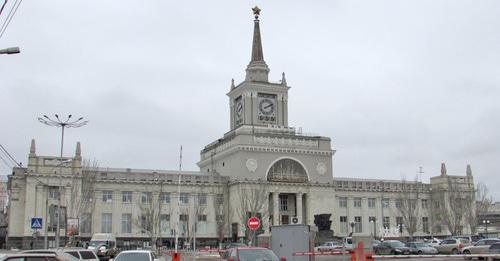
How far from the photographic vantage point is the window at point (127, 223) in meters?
87.3

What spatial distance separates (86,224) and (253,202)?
2341 centimetres

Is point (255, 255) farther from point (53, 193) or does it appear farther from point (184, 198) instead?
point (184, 198)

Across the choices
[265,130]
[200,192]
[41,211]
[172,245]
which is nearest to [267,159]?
[265,130]

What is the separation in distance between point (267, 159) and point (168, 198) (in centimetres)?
1606

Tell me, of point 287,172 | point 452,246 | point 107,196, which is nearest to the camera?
point 452,246

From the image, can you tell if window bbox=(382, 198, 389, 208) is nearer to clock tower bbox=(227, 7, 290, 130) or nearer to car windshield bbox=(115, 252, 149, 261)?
clock tower bbox=(227, 7, 290, 130)

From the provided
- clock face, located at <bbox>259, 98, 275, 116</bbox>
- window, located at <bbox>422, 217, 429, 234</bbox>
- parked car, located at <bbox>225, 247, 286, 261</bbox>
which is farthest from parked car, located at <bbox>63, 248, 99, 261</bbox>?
window, located at <bbox>422, 217, 429, 234</bbox>

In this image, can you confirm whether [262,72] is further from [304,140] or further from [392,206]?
[392,206]

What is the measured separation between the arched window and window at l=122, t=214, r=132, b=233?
2156 cm

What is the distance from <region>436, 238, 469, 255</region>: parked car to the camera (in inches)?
2136

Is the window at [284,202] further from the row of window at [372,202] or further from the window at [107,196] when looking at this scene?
the window at [107,196]

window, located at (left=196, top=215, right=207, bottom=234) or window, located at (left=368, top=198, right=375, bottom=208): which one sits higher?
window, located at (left=368, top=198, right=375, bottom=208)

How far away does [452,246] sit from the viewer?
5503cm

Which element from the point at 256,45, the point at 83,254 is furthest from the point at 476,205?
the point at 83,254
